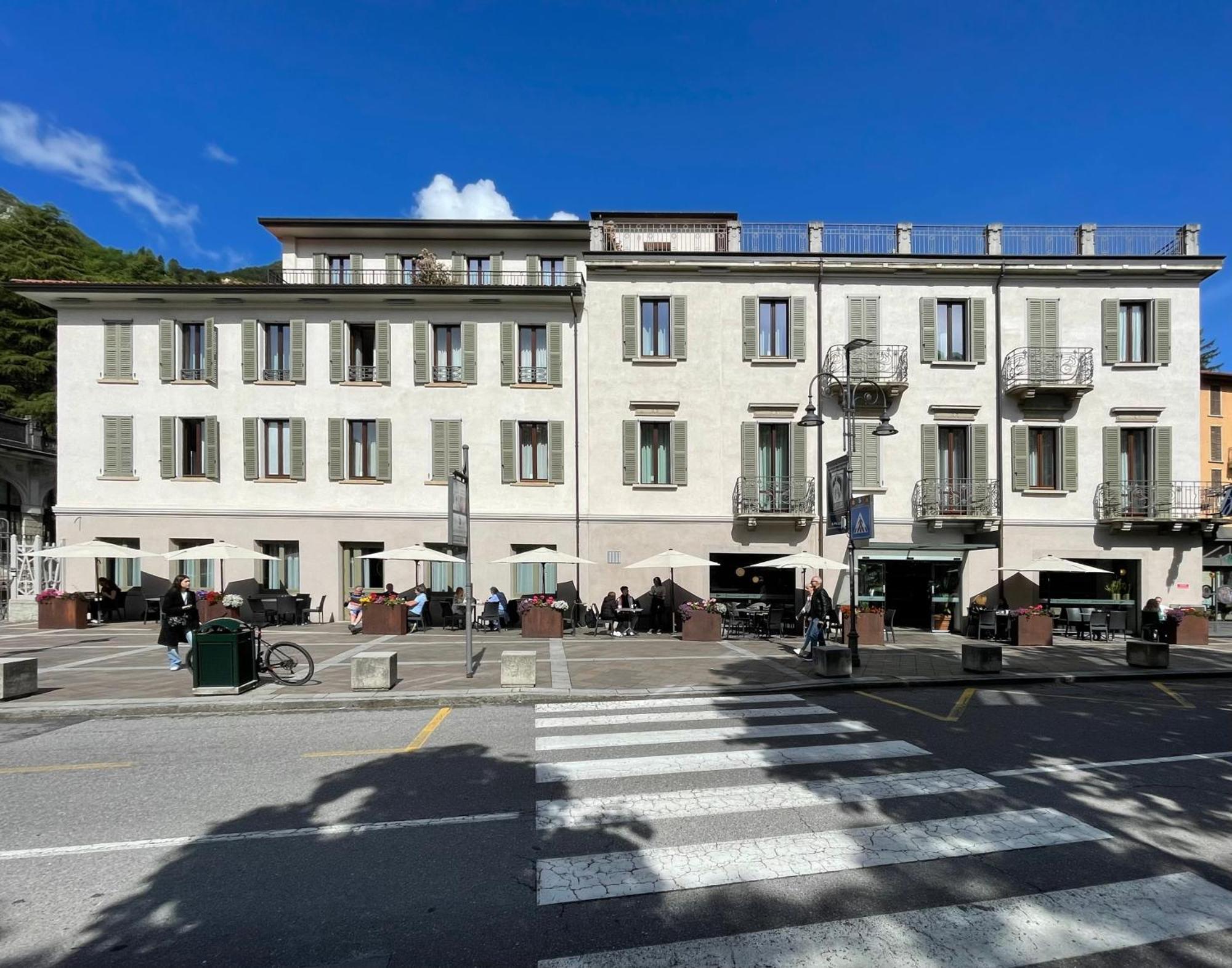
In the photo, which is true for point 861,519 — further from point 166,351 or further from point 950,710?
point 166,351

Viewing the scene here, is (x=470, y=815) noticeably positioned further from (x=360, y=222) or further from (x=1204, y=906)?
(x=360, y=222)

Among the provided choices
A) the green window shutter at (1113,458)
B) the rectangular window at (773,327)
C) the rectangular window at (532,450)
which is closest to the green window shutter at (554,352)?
the rectangular window at (532,450)

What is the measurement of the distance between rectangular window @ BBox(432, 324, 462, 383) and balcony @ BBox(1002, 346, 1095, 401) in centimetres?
1769

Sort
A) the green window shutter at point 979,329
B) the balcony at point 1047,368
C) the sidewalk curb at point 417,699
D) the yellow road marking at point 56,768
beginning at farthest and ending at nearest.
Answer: the green window shutter at point 979,329 → the balcony at point 1047,368 → the sidewalk curb at point 417,699 → the yellow road marking at point 56,768

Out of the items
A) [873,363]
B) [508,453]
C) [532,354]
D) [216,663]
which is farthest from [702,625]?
[216,663]

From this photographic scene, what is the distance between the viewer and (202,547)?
691 inches

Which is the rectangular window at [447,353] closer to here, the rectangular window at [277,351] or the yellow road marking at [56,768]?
the rectangular window at [277,351]

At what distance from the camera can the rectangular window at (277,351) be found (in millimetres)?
19625

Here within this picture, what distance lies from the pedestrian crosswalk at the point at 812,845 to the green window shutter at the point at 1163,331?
1936 centimetres

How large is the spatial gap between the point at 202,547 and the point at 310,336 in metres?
7.38

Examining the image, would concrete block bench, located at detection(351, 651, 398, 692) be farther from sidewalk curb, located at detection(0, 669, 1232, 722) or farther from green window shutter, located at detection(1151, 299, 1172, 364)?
green window shutter, located at detection(1151, 299, 1172, 364)

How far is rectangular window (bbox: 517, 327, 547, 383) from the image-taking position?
1980 centimetres

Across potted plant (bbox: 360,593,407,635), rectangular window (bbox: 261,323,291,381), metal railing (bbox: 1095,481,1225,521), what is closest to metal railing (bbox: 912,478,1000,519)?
metal railing (bbox: 1095,481,1225,521)

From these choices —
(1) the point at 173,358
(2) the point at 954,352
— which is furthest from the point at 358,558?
(2) the point at 954,352
